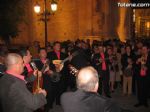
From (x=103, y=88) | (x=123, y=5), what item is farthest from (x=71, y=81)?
(x=123, y=5)

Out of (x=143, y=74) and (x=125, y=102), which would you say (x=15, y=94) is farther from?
(x=125, y=102)

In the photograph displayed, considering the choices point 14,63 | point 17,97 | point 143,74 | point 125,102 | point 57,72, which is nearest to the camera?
point 17,97

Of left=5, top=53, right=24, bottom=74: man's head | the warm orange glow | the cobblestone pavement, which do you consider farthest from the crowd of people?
the warm orange glow

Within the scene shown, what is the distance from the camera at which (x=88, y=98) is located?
4.48 m

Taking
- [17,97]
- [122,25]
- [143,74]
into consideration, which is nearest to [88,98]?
[17,97]

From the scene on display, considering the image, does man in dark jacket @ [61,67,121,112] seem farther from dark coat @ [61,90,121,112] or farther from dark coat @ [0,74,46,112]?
dark coat @ [0,74,46,112]

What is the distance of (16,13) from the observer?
26281 mm

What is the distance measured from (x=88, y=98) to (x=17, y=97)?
1242 millimetres

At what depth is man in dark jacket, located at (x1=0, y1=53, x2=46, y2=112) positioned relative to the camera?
535cm

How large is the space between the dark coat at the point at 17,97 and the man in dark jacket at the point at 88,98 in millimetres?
898

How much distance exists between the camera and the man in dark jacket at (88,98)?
14.7 ft

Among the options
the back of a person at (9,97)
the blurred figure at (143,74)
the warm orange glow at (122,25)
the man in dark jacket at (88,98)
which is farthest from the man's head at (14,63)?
the warm orange glow at (122,25)

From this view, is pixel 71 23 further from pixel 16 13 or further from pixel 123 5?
pixel 16 13

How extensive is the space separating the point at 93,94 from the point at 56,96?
833cm
